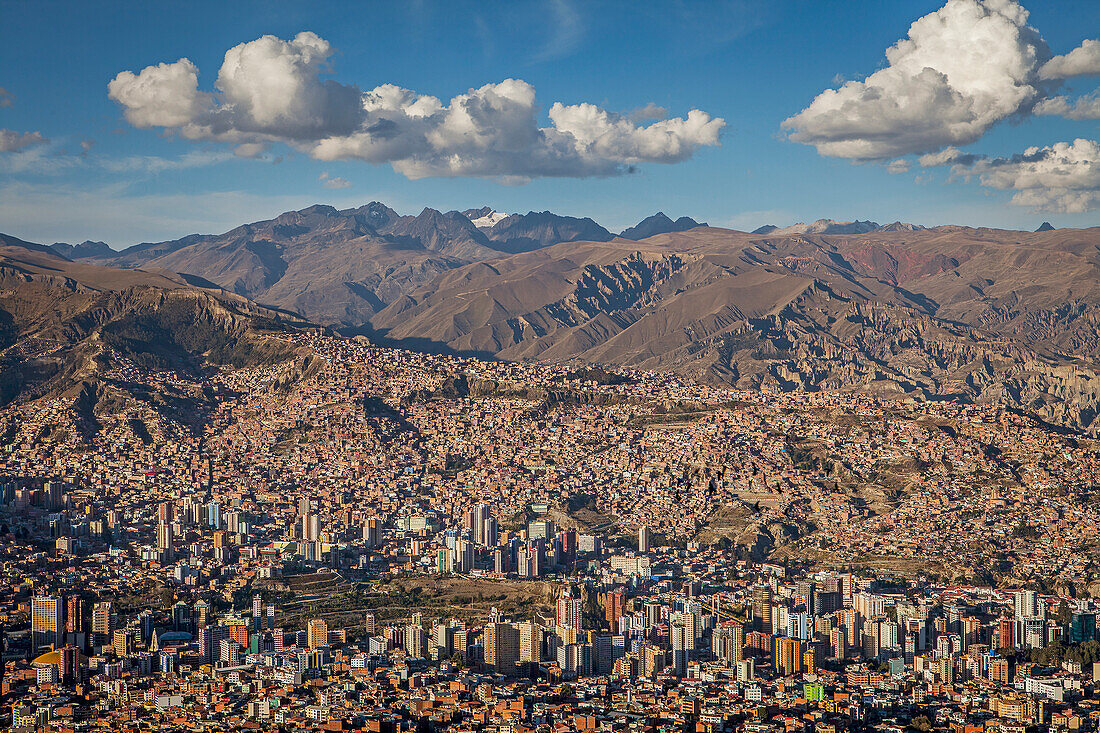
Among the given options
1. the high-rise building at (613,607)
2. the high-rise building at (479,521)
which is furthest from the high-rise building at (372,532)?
the high-rise building at (613,607)

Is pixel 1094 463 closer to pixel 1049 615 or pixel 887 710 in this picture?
pixel 1049 615

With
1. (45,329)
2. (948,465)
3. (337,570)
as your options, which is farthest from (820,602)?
(45,329)

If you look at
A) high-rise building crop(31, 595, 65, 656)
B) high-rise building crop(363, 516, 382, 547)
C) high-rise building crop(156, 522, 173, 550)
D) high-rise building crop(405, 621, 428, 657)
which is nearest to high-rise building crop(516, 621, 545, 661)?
high-rise building crop(405, 621, 428, 657)

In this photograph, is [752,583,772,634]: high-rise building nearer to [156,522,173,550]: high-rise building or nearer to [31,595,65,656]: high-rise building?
[31,595,65,656]: high-rise building

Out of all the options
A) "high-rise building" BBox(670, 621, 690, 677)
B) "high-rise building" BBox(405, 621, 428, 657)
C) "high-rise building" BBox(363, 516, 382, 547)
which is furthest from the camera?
"high-rise building" BBox(363, 516, 382, 547)

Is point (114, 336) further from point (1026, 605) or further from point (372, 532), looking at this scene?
point (1026, 605)
